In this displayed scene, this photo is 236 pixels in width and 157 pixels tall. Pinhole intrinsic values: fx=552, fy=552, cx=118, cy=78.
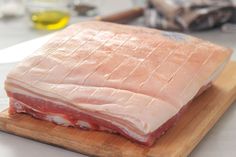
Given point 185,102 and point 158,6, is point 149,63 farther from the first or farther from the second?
point 158,6

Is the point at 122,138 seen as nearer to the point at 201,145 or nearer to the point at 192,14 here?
the point at 201,145

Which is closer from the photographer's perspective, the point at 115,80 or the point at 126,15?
the point at 115,80

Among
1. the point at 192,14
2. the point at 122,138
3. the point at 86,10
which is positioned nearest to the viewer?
the point at 122,138

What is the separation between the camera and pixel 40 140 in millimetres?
919

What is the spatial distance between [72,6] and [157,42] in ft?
2.56

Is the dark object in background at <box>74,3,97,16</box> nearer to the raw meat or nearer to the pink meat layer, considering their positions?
the raw meat

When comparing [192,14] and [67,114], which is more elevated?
[67,114]

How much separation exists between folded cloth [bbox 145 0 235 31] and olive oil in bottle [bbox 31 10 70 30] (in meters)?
0.24

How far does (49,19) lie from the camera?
1.58 meters

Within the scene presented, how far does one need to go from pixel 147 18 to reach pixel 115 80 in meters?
0.72

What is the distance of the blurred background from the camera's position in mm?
1509

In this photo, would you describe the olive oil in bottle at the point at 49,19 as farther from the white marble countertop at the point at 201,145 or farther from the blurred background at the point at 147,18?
the white marble countertop at the point at 201,145

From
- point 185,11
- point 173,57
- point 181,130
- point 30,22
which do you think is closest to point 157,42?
point 173,57

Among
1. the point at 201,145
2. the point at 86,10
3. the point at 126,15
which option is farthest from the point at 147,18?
the point at 201,145
